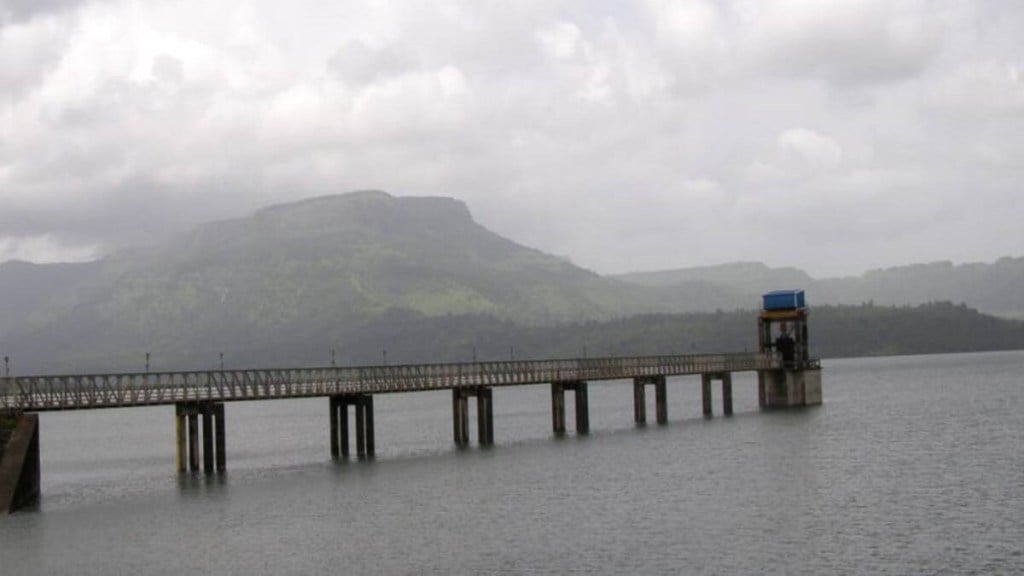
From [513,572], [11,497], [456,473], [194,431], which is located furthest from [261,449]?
[513,572]

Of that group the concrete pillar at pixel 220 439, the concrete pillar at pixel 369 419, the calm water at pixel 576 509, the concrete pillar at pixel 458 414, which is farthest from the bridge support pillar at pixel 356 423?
the concrete pillar at pixel 220 439

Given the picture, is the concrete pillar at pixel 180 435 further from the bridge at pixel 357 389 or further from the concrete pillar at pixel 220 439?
the concrete pillar at pixel 220 439

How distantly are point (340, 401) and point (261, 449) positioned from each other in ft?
93.6

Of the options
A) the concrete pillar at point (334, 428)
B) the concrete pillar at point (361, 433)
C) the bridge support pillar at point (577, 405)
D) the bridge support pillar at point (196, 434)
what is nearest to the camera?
the bridge support pillar at point (196, 434)

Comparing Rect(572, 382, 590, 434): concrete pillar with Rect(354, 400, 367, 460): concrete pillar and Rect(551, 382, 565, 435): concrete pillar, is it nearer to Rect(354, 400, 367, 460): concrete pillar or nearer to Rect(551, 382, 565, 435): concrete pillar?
Rect(551, 382, 565, 435): concrete pillar

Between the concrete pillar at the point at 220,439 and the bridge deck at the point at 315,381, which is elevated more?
the bridge deck at the point at 315,381

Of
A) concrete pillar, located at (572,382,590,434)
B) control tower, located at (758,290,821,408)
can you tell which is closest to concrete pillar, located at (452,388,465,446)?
concrete pillar, located at (572,382,590,434)

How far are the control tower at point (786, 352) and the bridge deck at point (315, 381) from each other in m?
1.59

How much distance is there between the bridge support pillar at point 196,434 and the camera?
85250 mm

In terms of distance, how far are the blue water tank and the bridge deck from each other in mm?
6066

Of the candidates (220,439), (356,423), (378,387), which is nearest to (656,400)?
(356,423)

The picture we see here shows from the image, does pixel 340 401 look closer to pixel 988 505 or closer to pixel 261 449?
pixel 261 449

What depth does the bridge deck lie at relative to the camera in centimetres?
7700

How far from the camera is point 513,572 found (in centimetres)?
4928
